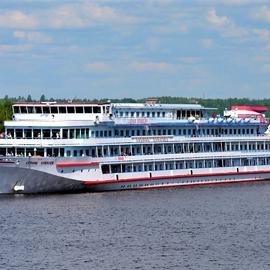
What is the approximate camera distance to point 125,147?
319 feet

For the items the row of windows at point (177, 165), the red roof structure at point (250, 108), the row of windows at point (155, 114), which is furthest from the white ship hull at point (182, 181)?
the red roof structure at point (250, 108)

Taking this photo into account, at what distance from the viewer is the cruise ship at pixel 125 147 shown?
91000 mm

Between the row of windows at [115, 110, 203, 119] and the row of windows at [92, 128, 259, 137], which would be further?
the row of windows at [115, 110, 203, 119]

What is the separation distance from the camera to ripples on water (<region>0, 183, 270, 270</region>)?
6341 cm

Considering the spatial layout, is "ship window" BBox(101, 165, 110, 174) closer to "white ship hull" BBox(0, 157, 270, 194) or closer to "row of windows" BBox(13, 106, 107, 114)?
"white ship hull" BBox(0, 157, 270, 194)

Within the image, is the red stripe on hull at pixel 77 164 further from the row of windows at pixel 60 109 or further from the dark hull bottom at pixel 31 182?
the row of windows at pixel 60 109

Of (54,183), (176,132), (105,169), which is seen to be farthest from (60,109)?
(176,132)

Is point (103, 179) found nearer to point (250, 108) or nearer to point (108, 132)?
point (108, 132)

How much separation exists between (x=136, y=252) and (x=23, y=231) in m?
9.70

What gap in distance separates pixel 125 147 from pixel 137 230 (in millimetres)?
24340

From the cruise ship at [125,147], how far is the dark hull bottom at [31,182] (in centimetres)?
8

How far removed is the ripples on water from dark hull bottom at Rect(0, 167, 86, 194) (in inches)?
60.9

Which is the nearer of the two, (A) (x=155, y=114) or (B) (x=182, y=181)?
(B) (x=182, y=181)

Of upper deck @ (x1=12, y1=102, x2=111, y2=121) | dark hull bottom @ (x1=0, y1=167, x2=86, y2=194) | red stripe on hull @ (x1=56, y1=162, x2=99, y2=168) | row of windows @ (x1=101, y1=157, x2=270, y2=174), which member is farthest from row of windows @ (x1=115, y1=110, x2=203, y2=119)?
dark hull bottom @ (x1=0, y1=167, x2=86, y2=194)
